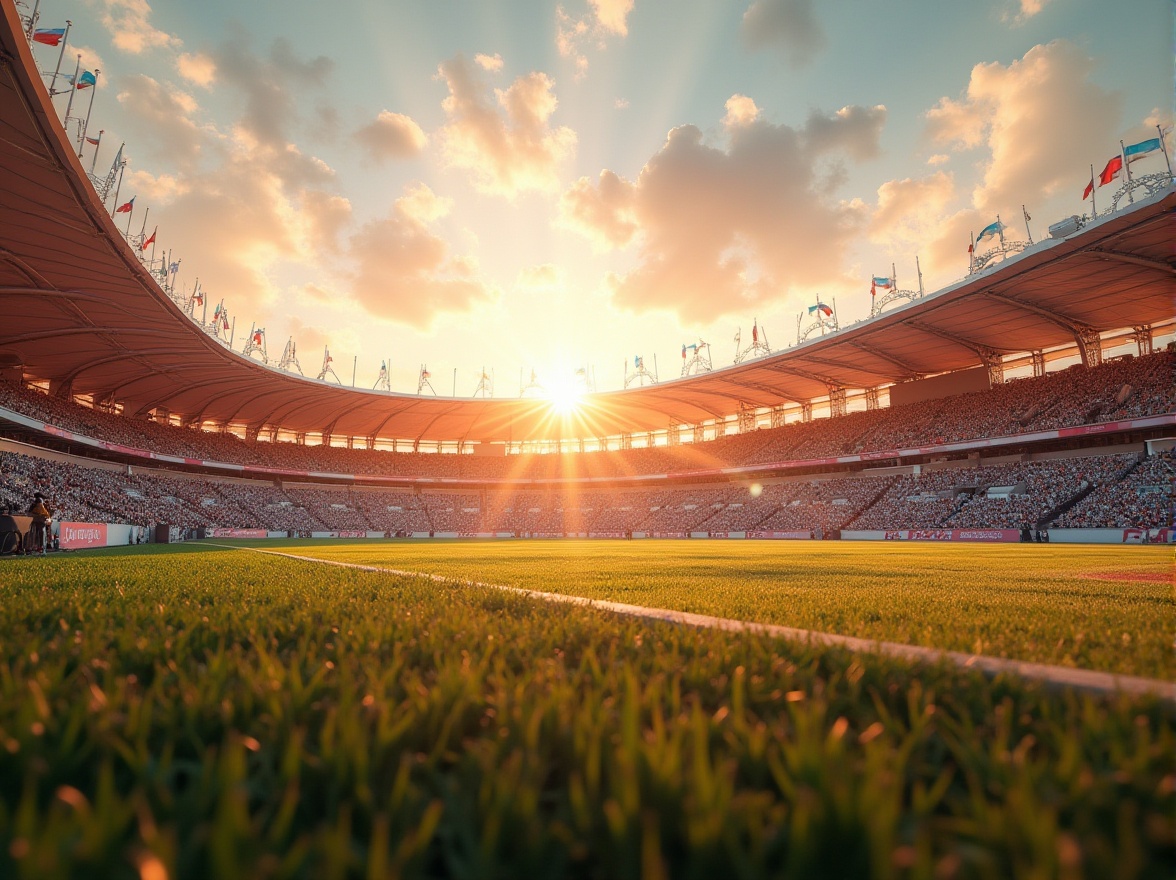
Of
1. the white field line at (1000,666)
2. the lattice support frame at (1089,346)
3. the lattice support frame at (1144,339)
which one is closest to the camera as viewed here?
the white field line at (1000,666)

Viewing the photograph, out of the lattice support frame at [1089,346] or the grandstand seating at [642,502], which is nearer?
the grandstand seating at [642,502]

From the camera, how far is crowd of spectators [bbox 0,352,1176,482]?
34.3 m

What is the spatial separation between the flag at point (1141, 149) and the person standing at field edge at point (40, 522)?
40243 millimetres

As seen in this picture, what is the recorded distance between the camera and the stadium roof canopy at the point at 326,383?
57.4 ft

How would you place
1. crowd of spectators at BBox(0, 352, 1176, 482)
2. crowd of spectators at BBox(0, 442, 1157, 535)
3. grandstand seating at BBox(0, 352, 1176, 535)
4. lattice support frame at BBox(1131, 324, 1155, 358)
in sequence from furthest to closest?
lattice support frame at BBox(1131, 324, 1155, 358), crowd of spectators at BBox(0, 352, 1176, 482), grandstand seating at BBox(0, 352, 1176, 535), crowd of spectators at BBox(0, 442, 1157, 535)

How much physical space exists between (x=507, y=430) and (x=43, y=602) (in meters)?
63.3

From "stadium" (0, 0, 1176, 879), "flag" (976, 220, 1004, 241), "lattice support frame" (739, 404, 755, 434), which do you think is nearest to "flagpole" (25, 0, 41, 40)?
"stadium" (0, 0, 1176, 879)

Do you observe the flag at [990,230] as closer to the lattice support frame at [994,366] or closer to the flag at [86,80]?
the lattice support frame at [994,366]

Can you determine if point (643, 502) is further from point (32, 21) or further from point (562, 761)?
point (562, 761)

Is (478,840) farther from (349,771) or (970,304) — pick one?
(970,304)

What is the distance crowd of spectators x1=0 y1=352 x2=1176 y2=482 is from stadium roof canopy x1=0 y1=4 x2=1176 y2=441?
2484 millimetres

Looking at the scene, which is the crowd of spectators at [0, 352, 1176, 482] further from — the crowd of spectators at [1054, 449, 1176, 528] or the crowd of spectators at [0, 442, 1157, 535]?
the crowd of spectators at [1054, 449, 1176, 528]

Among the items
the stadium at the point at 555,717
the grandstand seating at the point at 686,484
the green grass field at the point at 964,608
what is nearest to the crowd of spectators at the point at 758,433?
the grandstand seating at the point at 686,484

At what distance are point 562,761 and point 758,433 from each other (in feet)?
191
